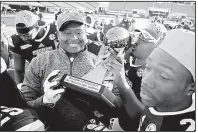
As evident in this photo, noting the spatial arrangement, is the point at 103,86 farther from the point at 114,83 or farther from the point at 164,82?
the point at 164,82

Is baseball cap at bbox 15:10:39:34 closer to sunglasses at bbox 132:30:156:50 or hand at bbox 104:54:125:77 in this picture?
sunglasses at bbox 132:30:156:50

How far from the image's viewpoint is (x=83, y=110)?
3.62 feet

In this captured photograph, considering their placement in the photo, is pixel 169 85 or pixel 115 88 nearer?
pixel 169 85

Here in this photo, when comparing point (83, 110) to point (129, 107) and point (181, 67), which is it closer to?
point (129, 107)

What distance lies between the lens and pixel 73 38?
1.19m

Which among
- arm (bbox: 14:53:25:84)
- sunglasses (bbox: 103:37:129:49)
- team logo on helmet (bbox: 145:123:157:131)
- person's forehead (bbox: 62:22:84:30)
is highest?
person's forehead (bbox: 62:22:84:30)

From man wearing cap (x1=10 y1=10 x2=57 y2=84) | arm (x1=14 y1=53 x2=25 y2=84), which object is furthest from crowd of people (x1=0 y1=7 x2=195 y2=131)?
arm (x1=14 y1=53 x2=25 y2=84)

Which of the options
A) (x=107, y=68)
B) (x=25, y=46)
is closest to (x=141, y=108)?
(x=107, y=68)

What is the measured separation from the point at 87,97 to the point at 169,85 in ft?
0.99

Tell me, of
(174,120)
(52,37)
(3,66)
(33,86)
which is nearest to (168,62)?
(174,120)

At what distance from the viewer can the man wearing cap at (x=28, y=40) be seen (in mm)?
1910

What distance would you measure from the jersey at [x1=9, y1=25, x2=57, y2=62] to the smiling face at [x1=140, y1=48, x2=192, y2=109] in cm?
112

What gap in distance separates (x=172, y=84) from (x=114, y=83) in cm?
25

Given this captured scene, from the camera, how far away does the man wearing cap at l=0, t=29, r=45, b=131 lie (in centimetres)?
89
